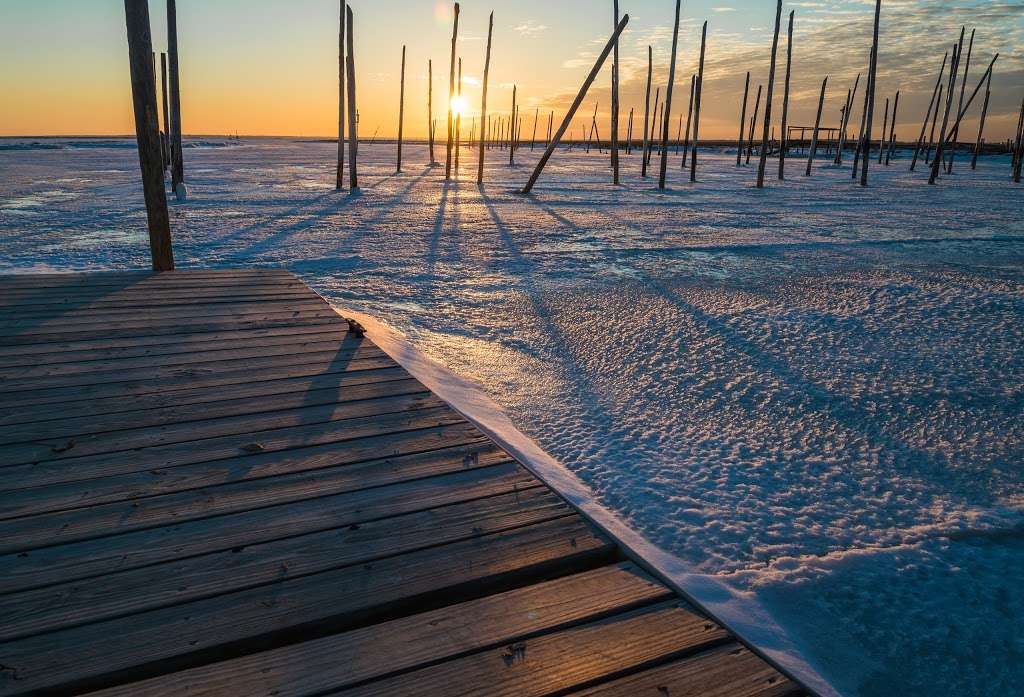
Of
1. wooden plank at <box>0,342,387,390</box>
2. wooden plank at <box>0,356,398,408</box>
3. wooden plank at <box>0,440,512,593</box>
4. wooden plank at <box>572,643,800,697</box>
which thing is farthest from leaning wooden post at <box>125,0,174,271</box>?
wooden plank at <box>572,643,800,697</box>

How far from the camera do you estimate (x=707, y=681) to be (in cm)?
123

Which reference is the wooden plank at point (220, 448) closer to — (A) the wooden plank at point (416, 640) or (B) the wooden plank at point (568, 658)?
(A) the wooden plank at point (416, 640)

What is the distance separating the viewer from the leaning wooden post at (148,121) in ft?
16.1

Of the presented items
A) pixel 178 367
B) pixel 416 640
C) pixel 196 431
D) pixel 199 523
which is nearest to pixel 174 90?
pixel 178 367

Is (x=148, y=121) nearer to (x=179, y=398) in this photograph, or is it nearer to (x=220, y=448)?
(x=179, y=398)

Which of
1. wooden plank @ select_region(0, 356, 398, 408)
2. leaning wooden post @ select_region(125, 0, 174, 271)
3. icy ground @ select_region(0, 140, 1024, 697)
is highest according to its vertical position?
leaning wooden post @ select_region(125, 0, 174, 271)

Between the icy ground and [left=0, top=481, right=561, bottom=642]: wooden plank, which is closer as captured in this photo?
[left=0, top=481, right=561, bottom=642]: wooden plank

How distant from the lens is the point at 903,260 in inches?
323

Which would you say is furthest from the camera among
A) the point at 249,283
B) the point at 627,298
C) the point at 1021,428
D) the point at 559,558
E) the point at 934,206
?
the point at 934,206

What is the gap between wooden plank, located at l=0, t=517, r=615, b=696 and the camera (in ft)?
3.99

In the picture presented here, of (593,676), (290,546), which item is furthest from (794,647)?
(290,546)

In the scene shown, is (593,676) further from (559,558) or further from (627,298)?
(627,298)

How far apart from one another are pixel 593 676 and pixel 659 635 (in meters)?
0.20

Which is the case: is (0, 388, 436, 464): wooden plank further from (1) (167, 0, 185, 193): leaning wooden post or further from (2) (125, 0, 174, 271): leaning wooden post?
(1) (167, 0, 185, 193): leaning wooden post
